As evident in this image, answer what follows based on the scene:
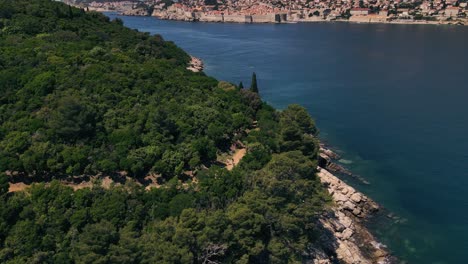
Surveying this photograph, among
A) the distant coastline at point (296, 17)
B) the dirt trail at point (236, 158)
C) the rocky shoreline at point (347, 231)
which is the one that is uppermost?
the distant coastline at point (296, 17)

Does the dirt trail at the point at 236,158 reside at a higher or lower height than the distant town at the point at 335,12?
lower

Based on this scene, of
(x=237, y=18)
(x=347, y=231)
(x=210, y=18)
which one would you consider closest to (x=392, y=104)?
(x=347, y=231)

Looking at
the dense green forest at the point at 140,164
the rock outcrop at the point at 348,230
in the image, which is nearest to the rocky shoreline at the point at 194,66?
the dense green forest at the point at 140,164

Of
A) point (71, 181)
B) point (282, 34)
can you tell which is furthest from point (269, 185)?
point (282, 34)

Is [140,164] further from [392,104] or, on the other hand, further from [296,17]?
[296,17]

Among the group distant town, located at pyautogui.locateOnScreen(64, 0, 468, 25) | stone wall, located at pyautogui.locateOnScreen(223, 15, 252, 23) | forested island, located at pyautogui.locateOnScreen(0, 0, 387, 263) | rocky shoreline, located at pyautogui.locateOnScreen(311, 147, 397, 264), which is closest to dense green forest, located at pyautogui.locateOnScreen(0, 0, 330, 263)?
forested island, located at pyautogui.locateOnScreen(0, 0, 387, 263)

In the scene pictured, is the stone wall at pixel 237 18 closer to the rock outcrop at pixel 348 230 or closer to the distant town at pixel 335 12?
the distant town at pixel 335 12

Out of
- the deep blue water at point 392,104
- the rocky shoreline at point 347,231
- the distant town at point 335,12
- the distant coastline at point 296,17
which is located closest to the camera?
the rocky shoreline at point 347,231

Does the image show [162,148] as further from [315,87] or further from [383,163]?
[315,87]
